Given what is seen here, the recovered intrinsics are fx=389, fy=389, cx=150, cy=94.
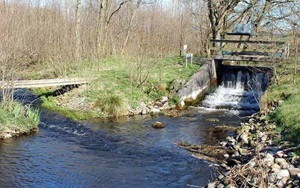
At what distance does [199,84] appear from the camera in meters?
19.1

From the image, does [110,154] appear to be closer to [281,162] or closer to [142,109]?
[281,162]

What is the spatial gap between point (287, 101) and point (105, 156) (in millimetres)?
6962

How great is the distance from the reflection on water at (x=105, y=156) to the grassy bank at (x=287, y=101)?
6.70 ft

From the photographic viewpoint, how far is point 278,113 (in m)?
12.5

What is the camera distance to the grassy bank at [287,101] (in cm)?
1041

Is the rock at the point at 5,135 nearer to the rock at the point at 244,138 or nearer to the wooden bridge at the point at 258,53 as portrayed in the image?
the rock at the point at 244,138

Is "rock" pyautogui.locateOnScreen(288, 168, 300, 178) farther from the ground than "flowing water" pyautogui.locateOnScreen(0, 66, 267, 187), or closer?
farther from the ground

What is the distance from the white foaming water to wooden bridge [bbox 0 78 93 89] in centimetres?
585

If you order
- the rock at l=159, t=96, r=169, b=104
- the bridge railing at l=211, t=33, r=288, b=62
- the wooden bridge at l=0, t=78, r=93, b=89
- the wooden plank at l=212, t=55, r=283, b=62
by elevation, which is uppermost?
the bridge railing at l=211, t=33, r=288, b=62

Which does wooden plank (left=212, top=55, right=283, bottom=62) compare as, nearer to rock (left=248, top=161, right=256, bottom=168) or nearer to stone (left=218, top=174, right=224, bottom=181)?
stone (left=218, top=174, right=224, bottom=181)

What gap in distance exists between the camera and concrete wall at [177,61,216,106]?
58.7 feet

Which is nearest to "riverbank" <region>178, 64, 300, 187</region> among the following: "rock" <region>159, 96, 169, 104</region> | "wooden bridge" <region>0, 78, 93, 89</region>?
"rock" <region>159, 96, 169, 104</region>

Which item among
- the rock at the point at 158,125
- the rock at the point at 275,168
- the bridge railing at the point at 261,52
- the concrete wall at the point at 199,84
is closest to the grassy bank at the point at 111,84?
the concrete wall at the point at 199,84

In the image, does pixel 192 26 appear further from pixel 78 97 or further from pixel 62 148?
pixel 62 148
